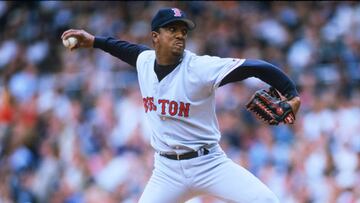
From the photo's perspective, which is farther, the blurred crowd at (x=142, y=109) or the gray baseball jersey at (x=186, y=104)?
the blurred crowd at (x=142, y=109)

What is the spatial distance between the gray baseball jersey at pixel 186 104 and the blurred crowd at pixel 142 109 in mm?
3324

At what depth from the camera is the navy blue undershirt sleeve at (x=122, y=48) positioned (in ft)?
20.1

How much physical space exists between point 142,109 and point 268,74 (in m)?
5.84

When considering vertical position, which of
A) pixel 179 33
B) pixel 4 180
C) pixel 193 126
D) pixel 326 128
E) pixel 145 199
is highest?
pixel 179 33

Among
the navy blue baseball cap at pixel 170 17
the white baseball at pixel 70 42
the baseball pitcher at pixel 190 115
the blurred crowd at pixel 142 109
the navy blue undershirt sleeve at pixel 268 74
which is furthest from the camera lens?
the blurred crowd at pixel 142 109

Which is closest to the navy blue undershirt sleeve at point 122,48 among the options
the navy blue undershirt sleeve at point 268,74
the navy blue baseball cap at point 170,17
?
the navy blue baseball cap at point 170,17

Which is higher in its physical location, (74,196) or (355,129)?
(355,129)

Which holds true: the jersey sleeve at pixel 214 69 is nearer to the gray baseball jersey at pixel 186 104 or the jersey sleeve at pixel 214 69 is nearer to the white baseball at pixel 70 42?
the gray baseball jersey at pixel 186 104

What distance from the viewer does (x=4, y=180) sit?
1059cm

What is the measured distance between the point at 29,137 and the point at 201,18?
3328 mm

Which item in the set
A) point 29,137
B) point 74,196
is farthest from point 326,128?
point 29,137

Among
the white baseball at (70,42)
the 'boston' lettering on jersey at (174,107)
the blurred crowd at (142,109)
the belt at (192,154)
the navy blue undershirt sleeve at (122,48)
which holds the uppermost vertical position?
the white baseball at (70,42)

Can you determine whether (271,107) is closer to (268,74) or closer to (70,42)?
(268,74)

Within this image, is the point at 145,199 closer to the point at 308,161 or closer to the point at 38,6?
the point at 308,161
